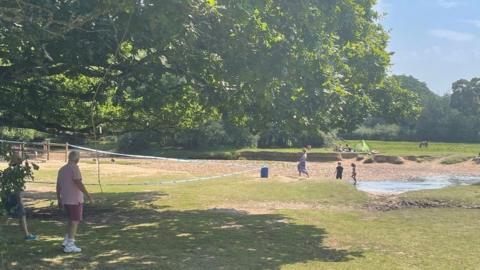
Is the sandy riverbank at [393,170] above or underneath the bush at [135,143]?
underneath

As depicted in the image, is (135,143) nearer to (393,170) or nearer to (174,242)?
(393,170)

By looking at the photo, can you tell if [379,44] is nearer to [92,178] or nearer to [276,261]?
[276,261]

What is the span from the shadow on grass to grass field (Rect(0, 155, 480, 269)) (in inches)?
0.7

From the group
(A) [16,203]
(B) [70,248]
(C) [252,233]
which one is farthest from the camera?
(C) [252,233]

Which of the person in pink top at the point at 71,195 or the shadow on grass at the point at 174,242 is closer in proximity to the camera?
the shadow on grass at the point at 174,242

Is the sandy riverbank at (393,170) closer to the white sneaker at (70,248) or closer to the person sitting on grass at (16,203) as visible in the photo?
the person sitting on grass at (16,203)

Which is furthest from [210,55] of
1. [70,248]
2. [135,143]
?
[135,143]

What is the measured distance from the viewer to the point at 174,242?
35.2 feet

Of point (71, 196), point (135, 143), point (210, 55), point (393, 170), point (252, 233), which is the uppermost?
point (210, 55)

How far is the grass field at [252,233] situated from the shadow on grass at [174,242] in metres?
0.02

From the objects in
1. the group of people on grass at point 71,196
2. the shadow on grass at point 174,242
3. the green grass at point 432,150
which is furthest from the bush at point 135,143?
the group of people on grass at point 71,196

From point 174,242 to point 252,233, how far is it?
2041mm

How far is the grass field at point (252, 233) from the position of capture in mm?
9109

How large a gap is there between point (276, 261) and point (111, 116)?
1163 centimetres
